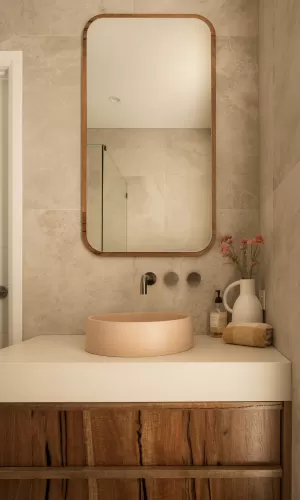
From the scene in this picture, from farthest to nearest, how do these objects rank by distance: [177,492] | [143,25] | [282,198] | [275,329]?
[143,25]
[275,329]
[282,198]
[177,492]

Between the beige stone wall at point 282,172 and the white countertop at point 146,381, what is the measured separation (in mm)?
96

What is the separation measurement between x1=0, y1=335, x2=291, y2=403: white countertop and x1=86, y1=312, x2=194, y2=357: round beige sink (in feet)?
0.23

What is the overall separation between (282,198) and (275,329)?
461 millimetres

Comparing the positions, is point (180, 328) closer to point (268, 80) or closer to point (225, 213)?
point (225, 213)

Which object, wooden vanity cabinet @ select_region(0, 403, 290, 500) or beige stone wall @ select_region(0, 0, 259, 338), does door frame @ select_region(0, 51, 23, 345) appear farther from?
wooden vanity cabinet @ select_region(0, 403, 290, 500)

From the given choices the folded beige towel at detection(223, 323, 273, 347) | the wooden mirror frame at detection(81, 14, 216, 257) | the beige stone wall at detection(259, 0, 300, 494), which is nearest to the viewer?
the beige stone wall at detection(259, 0, 300, 494)

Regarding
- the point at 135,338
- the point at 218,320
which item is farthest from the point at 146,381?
the point at 218,320

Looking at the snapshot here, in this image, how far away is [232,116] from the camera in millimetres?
1639

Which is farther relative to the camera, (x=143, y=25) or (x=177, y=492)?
(x=143, y=25)

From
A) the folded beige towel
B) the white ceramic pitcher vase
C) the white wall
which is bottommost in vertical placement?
the folded beige towel

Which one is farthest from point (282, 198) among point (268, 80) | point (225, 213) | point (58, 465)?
point (58, 465)

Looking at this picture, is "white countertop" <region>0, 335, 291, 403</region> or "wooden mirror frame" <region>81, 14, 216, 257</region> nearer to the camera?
"white countertop" <region>0, 335, 291, 403</region>

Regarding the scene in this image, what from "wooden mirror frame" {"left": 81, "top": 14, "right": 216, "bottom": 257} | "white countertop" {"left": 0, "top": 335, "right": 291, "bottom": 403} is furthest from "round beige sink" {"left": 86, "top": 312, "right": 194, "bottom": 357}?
"wooden mirror frame" {"left": 81, "top": 14, "right": 216, "bottom": 257}

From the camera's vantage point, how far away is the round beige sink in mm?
1179
